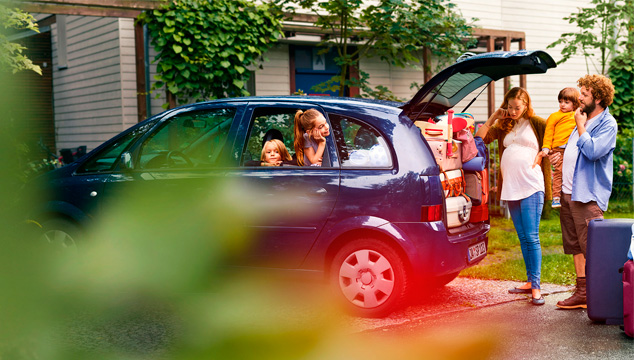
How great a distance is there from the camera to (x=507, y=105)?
624 cm

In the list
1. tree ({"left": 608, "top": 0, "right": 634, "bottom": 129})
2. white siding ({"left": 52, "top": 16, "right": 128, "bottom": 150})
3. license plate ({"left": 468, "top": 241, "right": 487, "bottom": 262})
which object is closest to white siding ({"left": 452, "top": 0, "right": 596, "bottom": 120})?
tree ({"left": 608, "top": 0, "right": 634, "bottom": 129})

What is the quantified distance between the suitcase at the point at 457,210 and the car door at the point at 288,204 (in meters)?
0.93

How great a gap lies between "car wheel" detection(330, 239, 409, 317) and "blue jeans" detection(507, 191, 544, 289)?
1363mm

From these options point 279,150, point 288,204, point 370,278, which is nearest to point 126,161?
point 279,150

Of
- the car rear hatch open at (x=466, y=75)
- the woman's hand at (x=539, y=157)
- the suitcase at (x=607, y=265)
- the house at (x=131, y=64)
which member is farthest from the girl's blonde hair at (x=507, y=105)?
the house at (x=131, y=64)

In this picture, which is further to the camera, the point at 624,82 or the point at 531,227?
the point at 624,82

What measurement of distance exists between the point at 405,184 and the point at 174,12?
642 centimetres

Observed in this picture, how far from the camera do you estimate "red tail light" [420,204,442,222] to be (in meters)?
5.35

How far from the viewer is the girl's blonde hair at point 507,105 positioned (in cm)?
614

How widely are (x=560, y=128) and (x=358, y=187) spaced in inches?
77.4

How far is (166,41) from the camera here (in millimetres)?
10609

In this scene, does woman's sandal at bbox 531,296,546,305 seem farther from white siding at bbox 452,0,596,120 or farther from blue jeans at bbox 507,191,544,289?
white siding at bbox 452,0,596,120

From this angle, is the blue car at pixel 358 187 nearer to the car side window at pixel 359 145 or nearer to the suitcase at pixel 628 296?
the car side window at pixel 359 145

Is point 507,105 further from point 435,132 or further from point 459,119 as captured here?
point 435,132
